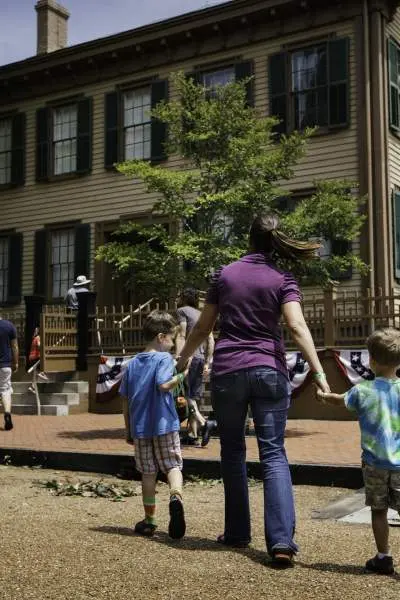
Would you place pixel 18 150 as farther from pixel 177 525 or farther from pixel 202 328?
pixel 177 525

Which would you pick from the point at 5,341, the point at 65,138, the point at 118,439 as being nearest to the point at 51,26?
the point at 65,138

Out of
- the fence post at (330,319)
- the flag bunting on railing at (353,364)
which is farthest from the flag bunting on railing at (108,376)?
the flag bunting on railing at (353,364)

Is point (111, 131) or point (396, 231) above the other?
point (111, 131)

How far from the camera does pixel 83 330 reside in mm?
15523

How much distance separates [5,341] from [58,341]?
3.99 metres

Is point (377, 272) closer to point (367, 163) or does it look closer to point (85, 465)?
point (367, 163)

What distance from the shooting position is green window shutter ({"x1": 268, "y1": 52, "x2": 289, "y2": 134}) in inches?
689

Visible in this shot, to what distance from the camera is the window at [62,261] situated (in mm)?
20656

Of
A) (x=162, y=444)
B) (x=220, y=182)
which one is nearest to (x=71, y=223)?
(x=220, y=182)

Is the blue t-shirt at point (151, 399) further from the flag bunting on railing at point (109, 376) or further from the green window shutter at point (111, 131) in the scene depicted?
the green window shutter at point (111, 131)

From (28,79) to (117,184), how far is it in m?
4.38

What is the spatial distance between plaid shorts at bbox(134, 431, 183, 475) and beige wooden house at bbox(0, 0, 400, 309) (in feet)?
37.7

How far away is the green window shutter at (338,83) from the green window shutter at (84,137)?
665 centimetres

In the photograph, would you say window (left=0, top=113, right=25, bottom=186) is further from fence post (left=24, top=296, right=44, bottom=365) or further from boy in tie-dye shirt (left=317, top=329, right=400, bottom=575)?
boy in tie-dye shirt (left=317, top=329, right=400, bottom=575)
